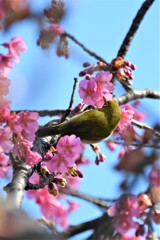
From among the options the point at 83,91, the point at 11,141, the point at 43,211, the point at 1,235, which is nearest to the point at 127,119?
the point at 83,91

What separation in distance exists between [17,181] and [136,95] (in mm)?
2176

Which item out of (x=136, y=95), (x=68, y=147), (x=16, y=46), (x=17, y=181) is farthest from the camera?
(x=16, y=46)

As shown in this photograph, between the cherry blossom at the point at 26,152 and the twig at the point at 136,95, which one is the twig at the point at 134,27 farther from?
the cherry blossom at the point at 26,152

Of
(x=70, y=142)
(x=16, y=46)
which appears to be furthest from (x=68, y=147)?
(x=16, y=46)

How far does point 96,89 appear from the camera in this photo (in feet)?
11.5

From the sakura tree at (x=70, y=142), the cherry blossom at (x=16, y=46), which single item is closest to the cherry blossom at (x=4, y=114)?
the sakura tree at (x=70, y=142)

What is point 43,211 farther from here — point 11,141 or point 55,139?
point 11,141

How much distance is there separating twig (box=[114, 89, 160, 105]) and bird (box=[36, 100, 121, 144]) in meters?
0.33

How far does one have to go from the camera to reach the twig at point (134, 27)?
484 centimetres

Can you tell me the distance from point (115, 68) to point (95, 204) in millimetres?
1263

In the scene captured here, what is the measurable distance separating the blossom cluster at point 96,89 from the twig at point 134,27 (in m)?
1.42

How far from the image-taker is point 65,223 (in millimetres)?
Result: 5715

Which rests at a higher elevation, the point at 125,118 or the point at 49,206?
the point at 49,206

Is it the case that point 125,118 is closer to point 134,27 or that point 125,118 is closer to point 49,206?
point 134,27
